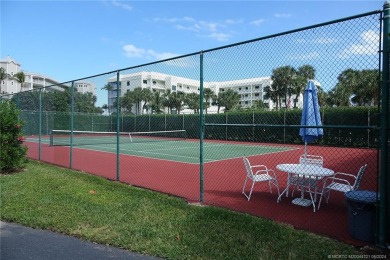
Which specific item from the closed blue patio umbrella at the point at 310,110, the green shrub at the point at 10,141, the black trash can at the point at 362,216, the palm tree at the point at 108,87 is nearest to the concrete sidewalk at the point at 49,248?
the black trash can at the point at 362,216

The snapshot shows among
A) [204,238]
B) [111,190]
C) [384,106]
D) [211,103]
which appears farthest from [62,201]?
[384,106]

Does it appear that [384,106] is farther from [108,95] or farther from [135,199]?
[108,95]

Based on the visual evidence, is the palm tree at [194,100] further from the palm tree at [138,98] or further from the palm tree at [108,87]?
the palm tree at [108,87]

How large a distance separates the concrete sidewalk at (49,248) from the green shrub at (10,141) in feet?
18.1

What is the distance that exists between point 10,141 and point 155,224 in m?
7.14

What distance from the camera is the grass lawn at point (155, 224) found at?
13.7 ft

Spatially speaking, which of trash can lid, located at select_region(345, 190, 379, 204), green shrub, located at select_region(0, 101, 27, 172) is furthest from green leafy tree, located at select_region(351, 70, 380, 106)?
green shrub, located at select_region(0, 101, 27, 172)

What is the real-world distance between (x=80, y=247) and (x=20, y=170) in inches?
283

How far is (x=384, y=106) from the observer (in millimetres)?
4207

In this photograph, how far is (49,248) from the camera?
14.1ft

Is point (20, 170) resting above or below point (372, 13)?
below

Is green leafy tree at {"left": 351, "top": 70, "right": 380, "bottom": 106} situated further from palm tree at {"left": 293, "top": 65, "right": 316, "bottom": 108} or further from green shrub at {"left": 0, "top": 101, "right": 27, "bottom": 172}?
green shrub at {"left": 0, "top": 101, "right": 27, "bottom": 172}

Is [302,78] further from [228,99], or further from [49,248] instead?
[49,248]

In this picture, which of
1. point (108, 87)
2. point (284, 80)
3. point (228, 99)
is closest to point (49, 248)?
point (228, 99)
